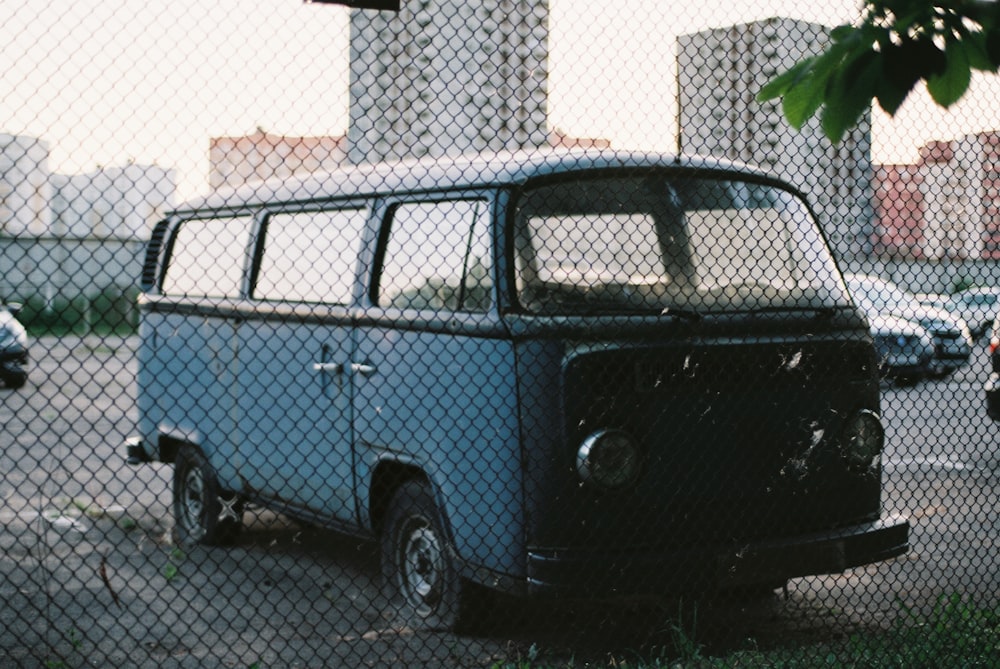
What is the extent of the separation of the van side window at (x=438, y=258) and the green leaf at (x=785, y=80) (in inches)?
88.7

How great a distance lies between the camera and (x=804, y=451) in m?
5.14

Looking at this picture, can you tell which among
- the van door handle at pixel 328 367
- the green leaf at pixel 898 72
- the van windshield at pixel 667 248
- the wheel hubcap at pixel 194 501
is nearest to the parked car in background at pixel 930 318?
the wheel hubcap at pixel 194 501

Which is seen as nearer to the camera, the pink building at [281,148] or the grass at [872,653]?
the grass at [872,653]

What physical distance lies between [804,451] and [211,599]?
2934 millimetres

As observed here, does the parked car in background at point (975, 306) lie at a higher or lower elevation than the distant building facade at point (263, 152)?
lower

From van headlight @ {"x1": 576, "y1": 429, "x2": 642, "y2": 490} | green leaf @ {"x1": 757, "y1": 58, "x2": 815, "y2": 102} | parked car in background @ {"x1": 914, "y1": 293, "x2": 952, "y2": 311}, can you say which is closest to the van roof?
van headlight @ {"x1": 576, "y1": 429, "x2": 642, "y2": 490}

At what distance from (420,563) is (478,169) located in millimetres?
1720

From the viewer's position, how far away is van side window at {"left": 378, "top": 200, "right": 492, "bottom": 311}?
507cm

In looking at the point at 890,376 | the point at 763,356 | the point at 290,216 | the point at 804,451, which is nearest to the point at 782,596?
the point at 804,451

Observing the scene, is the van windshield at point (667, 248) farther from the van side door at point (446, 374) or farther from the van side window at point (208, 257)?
the van side window at point (208, 257)

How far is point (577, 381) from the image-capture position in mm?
4672

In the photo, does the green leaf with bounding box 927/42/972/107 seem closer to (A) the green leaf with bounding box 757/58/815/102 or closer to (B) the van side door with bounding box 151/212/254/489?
(A) the green leaf with bounding box 757/58/815/102

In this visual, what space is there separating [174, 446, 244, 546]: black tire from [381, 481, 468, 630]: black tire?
5.51ft

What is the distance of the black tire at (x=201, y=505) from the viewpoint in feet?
23.0
